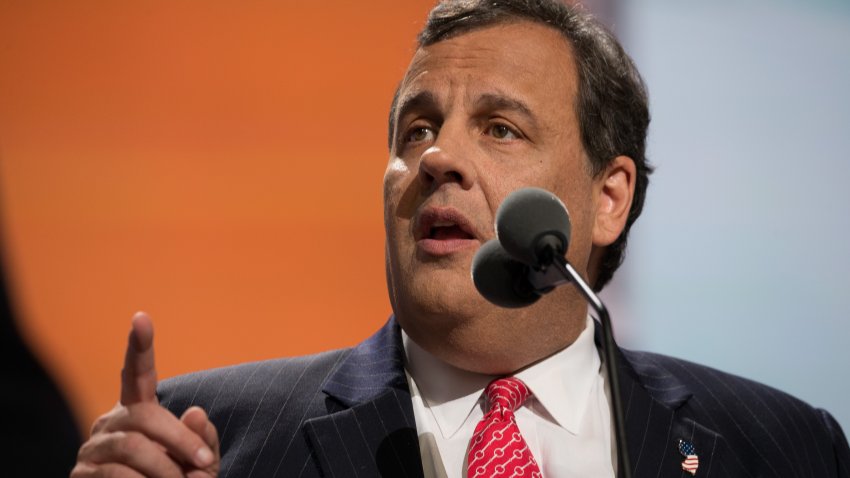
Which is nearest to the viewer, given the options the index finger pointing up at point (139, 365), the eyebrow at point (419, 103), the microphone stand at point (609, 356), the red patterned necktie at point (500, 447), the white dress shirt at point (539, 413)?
the microphone stand at point (609, 356)

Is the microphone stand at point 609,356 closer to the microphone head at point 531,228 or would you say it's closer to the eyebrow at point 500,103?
the microphone head at point 531,228

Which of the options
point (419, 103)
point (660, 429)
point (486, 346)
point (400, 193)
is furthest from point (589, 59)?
point (660, 429)

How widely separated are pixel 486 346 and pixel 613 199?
548 mm

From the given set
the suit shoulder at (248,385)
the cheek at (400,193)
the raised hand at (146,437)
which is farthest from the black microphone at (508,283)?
the suit shoulder at (248,385)

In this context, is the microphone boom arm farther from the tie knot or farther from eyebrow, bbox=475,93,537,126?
eyebrow, bbox=475,93,537,126

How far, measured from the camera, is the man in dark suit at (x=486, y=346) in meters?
2.05

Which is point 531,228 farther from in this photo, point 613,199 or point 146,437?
point 613,199

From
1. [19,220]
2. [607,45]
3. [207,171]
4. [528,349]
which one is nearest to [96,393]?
[19,220]

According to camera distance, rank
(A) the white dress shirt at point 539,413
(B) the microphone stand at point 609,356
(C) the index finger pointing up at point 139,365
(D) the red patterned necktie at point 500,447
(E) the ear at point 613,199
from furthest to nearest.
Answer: (E) the ear at point 613,199
(A) the white dress shirt at point 539,413
(D) the red patterned necktie at point 500,447
(C) the index finger pointing up at point 139,365
(B) the microphone stand at point 609,356

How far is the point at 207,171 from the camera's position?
257 centimetres

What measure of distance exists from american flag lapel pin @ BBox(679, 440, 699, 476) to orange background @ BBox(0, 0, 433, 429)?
3.01 feet

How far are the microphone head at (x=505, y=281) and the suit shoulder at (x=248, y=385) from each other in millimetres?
831

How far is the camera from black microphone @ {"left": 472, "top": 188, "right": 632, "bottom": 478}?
1.37 meters

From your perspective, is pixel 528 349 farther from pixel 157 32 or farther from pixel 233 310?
pixel 157 32
